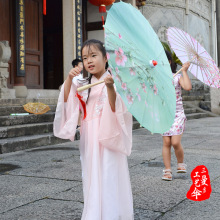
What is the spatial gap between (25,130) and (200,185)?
4.59 meters

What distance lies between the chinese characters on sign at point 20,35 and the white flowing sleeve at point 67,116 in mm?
7325

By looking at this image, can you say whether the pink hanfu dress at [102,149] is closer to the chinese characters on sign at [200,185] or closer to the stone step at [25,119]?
the chinese characters on sign at [200,185]

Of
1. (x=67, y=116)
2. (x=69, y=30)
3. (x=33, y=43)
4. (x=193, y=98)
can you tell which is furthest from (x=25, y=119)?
(x=193, y=98)

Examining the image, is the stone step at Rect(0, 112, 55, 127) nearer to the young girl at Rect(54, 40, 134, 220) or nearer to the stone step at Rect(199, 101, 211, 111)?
the young girl at Rect(54, 40, 134, 220)

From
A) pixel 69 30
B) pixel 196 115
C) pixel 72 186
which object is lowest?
pixel 72 186

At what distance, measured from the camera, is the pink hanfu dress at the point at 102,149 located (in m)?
2.48

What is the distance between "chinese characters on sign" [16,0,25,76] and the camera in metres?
9.52

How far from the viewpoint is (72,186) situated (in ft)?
12.4

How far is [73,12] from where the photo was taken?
10.4m

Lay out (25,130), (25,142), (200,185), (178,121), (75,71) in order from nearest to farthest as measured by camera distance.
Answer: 1. (75,71)
2. (200,185)
3. (178,121)
4. (25,142)
5. (25,130)

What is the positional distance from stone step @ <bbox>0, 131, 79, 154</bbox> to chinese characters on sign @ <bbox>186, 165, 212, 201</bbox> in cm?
370

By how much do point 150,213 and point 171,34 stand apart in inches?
82.6

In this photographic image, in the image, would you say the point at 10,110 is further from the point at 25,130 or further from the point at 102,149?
the point at 102,149

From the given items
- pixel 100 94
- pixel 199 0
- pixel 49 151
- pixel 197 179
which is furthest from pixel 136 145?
pixel 199 0
